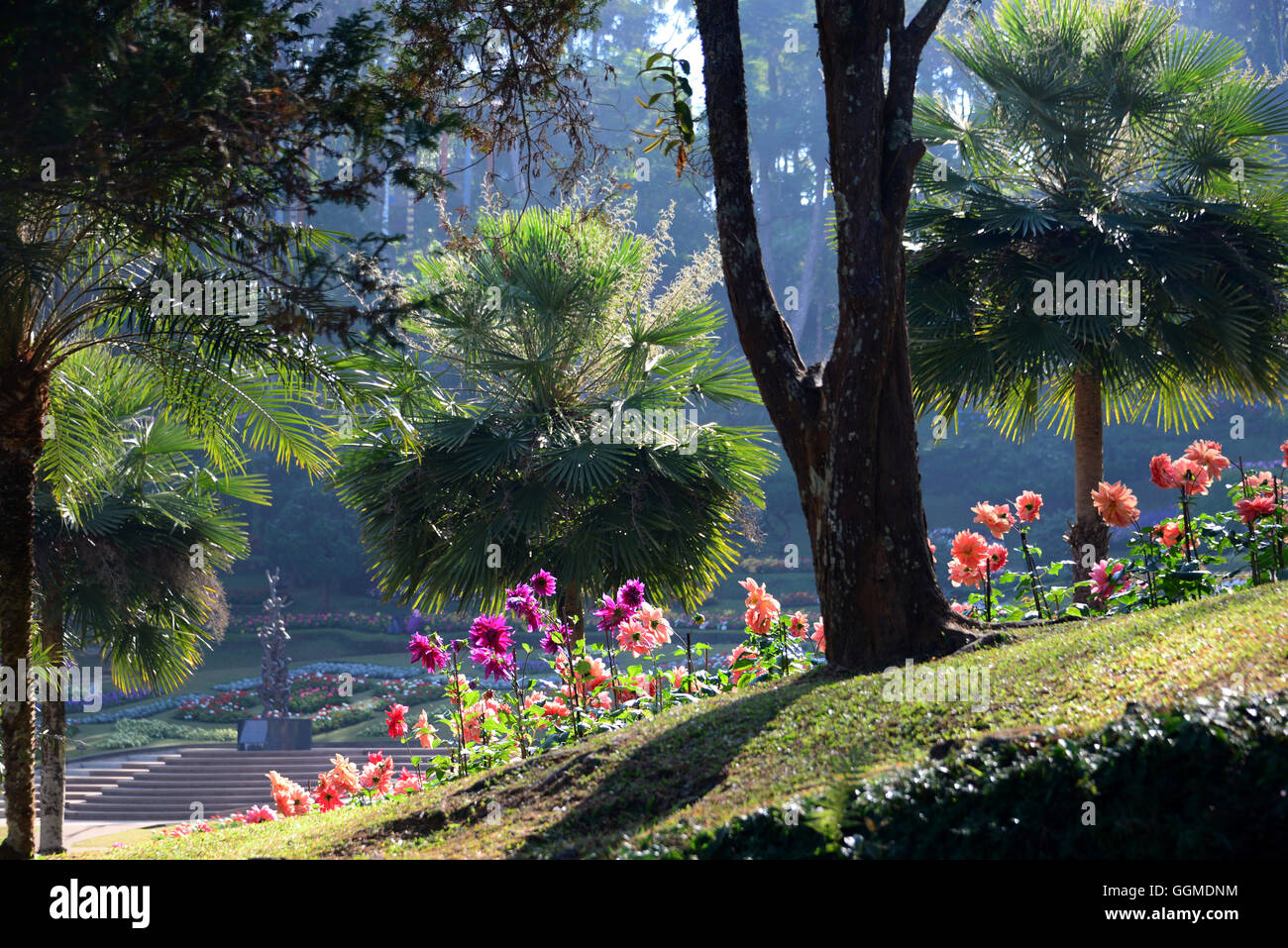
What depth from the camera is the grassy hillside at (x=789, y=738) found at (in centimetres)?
317

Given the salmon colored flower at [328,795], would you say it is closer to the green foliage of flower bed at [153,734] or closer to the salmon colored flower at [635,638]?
the salmon colored flower at [635,638]

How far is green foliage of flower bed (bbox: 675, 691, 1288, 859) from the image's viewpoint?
2.51 metres

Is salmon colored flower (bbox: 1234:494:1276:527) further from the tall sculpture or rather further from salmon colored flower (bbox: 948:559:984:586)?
the tall sculpture

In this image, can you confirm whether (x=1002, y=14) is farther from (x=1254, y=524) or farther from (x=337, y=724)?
(x=337, y=724)

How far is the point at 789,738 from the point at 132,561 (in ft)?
23.7

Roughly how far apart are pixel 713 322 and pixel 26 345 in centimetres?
513

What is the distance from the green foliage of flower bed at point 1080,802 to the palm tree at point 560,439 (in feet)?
14.6

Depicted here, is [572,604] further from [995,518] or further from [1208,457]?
[1208,457]

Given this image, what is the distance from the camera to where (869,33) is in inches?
188

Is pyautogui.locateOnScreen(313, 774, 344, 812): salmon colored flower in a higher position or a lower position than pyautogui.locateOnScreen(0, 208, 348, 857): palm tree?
lower

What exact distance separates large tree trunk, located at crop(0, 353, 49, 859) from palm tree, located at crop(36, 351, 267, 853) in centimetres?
266

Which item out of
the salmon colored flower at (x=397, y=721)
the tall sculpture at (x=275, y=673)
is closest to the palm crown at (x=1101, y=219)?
the salmon colored flower at (x=397, y=721)

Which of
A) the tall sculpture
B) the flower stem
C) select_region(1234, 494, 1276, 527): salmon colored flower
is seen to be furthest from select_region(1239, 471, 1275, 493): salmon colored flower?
the tall sculpture

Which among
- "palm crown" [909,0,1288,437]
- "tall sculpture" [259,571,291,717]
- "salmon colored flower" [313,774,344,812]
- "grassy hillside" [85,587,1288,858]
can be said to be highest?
"palm crown" [909,0,1288,437]
